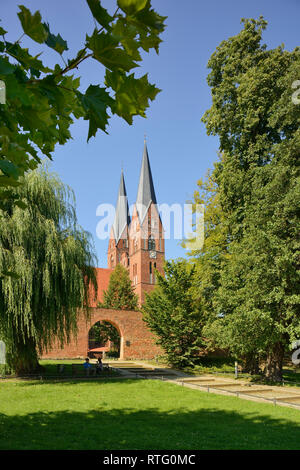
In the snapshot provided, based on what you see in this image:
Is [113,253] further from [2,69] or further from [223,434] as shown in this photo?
[2,69]

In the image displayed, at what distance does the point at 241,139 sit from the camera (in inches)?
681

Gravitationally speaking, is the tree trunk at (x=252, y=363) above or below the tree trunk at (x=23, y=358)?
below

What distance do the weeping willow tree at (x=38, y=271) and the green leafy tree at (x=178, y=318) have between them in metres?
6.70

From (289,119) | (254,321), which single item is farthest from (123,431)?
(289,119)

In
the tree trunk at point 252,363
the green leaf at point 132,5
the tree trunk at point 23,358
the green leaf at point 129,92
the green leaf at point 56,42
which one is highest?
the green leaf at point 132,5

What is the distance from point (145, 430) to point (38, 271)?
898 centimetres

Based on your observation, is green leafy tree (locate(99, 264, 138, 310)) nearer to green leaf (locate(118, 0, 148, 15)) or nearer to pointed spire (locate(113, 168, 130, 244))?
pointed spire (locate(113, 168, 130, 244))

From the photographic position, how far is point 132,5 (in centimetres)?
181

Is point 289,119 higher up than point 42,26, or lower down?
higher up

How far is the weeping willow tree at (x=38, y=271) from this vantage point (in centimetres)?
1391

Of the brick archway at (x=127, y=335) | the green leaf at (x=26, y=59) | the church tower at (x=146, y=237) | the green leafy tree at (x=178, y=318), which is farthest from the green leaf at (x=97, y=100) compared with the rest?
the church tower at (x=146, y=237)

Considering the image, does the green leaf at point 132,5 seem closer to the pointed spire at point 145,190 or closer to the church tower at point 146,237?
the church tower at point 146,237

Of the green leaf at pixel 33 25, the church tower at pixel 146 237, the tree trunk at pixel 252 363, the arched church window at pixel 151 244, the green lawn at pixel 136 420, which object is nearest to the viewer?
the green leaf at pixel 33 25
